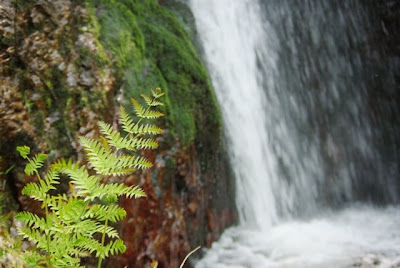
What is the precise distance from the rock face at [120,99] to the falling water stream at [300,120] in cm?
131

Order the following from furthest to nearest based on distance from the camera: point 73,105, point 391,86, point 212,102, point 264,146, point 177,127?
point 391,86
point 264,146
point 212,102
point 177,127
point 73,105

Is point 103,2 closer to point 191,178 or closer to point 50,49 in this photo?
point 50,49

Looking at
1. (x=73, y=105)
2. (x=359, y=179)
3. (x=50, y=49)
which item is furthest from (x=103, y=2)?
(x=359, y=179)

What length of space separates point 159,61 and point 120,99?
1.37 m

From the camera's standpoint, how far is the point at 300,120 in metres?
8.36

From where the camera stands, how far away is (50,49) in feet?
9.11

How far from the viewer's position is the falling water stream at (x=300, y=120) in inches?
237

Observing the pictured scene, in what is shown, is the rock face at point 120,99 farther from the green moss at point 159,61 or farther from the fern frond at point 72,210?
the fern frond at point 72,210

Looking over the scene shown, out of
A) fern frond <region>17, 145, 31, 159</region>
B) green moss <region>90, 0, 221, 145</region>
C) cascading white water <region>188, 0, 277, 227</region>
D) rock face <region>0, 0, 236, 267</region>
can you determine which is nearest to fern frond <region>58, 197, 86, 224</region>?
fern frond <region>17, 145, 31, 159</region>

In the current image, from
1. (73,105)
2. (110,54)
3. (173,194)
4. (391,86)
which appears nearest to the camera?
(73,105)

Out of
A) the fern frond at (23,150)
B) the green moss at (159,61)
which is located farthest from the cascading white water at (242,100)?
the fern frond at (23,150)

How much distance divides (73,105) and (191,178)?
6.13 feet

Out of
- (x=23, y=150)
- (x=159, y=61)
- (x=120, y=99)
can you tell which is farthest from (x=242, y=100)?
(x=23, y=150)

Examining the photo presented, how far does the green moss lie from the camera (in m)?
3.37
